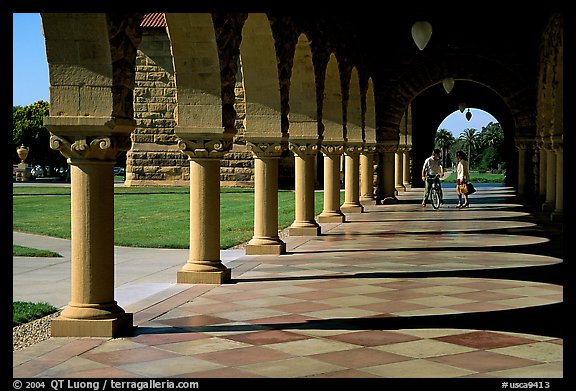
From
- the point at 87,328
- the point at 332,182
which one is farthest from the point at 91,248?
the point at 332,182

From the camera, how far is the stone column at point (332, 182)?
1998 cm

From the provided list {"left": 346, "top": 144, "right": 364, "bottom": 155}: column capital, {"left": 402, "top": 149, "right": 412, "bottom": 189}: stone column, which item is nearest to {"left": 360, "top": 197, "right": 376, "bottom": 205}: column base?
{"left": 346, "top": 144, "right": 364, "bottom": 155}: column capital

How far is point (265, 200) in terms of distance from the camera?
13.8 meters

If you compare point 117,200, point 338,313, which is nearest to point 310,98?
point 338,313

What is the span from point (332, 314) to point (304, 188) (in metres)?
8.33

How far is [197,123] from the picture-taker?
1080 centimetres

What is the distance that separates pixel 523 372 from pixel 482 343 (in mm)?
976

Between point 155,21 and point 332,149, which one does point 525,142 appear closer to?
point 332,149

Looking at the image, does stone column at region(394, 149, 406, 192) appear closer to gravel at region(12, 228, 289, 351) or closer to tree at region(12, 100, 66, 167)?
gravel at region(12, 228, 289, 351)

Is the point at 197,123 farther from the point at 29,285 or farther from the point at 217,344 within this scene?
the point at 217,344

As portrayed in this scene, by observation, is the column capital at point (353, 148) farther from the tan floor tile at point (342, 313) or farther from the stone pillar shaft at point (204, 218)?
the tan floor tile at point (342, 313)

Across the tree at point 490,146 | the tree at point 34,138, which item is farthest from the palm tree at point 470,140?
the tree at point 34,138

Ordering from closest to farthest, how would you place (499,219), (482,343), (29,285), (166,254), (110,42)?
(482,343), (110,42), (29,285), (166,254), (499,219)

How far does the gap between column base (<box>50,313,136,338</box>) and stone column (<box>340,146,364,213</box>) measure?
51.0 ft
